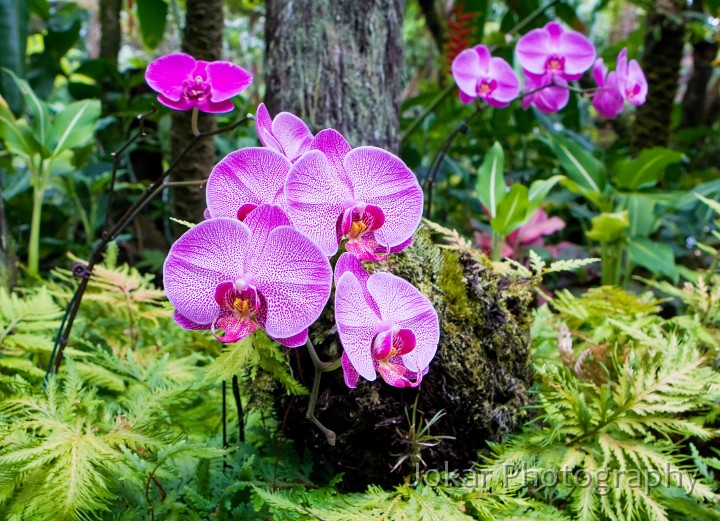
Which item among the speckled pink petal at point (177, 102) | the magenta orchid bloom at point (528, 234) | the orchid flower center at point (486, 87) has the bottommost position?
the magenta orchid bloom at point (528, 234)

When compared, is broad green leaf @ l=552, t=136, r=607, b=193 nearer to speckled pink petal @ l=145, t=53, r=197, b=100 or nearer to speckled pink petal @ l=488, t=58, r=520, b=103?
speckled pink petal @ l=488, t=58, r=520, b=103

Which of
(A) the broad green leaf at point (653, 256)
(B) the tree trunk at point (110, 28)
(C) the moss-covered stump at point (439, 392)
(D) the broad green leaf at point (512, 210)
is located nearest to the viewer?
(C) the moss-covered stump at point (439, 392)

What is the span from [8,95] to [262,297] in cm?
260

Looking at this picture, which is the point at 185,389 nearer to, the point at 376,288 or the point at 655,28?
the point at 376,288

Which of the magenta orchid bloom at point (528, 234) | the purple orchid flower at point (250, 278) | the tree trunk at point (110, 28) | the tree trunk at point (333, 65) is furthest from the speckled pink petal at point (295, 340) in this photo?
the tree trunk at point (110, 28)

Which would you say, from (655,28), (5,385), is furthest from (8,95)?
(655,28)

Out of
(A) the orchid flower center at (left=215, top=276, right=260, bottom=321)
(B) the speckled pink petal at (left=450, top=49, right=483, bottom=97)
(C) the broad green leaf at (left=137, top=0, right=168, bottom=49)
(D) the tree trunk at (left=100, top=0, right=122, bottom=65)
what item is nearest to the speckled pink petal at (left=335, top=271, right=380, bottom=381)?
(A) the orchid flower center at (left=215, top=276, right=260, bottom=321)

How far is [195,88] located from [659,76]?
3.36m

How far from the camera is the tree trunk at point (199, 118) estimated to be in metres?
2.43

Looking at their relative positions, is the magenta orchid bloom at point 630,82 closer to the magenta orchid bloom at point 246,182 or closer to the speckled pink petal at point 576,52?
the speckled pink petal at point 576,52

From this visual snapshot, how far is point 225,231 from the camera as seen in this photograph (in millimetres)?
626

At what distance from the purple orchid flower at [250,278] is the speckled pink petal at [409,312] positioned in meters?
0.09

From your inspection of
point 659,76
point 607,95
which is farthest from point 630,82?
point 659,76

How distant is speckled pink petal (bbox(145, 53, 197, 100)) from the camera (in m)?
0.91
